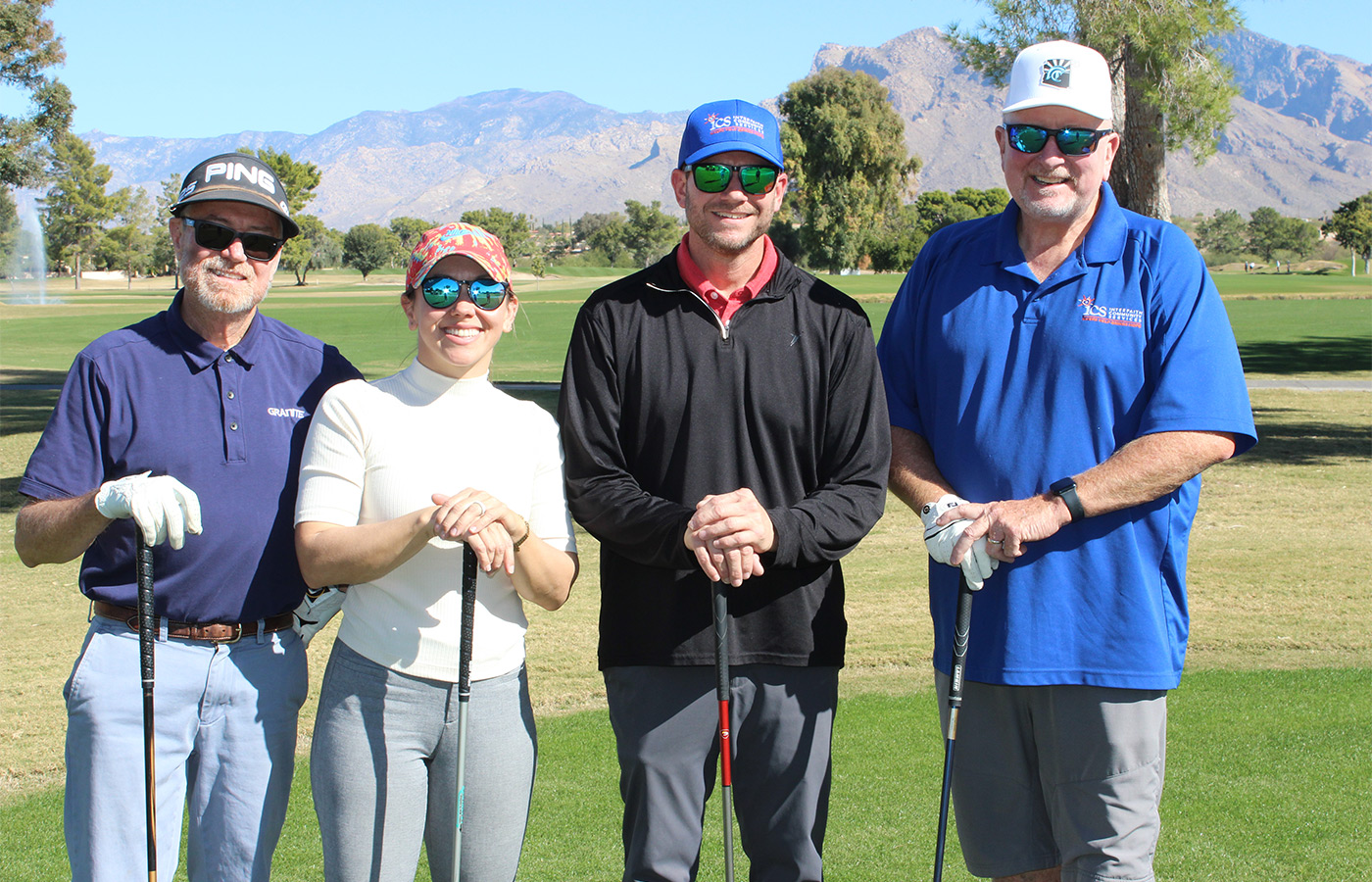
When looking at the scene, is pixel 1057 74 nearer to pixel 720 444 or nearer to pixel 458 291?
pixel 720 444

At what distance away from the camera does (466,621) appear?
9.30 ft

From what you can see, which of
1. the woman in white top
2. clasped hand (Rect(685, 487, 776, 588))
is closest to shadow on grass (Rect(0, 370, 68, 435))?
the woman in white top

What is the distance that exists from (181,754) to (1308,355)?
1367 inches

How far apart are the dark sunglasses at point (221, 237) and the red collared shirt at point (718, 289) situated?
118 cm

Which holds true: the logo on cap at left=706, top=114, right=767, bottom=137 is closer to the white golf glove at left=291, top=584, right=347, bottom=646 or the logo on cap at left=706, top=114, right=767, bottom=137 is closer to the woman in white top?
the woman in white top

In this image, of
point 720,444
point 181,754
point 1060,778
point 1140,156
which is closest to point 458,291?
point 720,444

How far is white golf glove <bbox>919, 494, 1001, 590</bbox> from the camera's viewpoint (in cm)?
312

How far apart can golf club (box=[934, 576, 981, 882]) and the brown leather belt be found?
1.90 metres

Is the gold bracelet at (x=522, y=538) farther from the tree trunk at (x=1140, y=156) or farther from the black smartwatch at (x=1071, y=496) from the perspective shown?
the tree trunk at (x=1140, y=156)

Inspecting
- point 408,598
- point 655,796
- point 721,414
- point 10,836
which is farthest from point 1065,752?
point 10,836

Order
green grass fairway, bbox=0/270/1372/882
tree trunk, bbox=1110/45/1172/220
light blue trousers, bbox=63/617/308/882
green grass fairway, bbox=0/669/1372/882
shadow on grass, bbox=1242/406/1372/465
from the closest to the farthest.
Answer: light blue trousers, bbox=63/617/308/882
green grass fairway, bbox=0/669/1372/882
green grass fairway, bbox=0/270/1372/882
tree trunk, bbox=1110/45/1172/220
shadow on grass, bbox=1242/406/1372/465

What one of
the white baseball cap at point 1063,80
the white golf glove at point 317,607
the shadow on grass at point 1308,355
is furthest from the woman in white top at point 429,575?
the shadow on grass at point 1308,355

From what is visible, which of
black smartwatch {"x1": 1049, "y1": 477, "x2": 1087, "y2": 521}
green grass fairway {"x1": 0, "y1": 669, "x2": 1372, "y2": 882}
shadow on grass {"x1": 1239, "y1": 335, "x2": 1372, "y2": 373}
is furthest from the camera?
shadow on grass {"x1": 1239, "y1": 335, "x2": 1372, "y2": 373}

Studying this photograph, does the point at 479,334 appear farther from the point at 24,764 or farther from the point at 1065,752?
the point at 24,764
